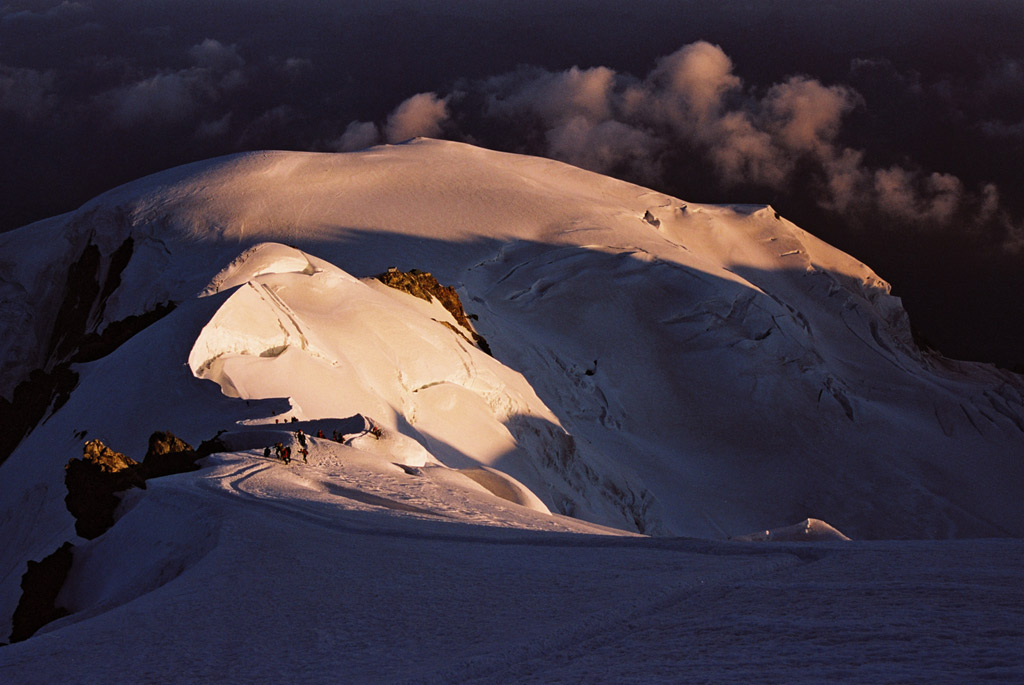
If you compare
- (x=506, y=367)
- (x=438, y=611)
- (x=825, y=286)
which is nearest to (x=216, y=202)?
(x=506, y=367)

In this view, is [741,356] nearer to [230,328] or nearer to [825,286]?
[825,286]

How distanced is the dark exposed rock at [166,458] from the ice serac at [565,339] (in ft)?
15.9

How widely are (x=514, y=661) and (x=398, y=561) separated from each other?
11.8 ft

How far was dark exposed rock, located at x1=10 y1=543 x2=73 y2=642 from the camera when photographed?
553 inches

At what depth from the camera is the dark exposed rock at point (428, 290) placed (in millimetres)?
34906

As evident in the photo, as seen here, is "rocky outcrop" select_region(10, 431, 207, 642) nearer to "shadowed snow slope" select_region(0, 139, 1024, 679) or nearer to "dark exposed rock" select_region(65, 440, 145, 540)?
"dark exposed rock" select_region(65, 440, 145, 540)

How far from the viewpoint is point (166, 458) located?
16625 millimetres

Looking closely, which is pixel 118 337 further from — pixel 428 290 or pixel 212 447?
pixel 212 447

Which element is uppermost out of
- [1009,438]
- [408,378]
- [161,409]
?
[161,409]

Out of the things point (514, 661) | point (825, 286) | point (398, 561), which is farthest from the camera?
point (825, 286)

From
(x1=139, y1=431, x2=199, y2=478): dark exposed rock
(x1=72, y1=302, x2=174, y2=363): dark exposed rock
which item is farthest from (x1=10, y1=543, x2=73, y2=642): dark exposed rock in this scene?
(x1=72, y1=302, x2=174, y2=363): dark exposed rock

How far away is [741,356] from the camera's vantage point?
144 ft

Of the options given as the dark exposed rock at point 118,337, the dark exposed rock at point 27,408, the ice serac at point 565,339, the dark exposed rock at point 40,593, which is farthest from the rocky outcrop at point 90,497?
the dark exposed rock at point 27,408

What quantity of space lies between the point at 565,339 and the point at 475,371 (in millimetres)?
12879
